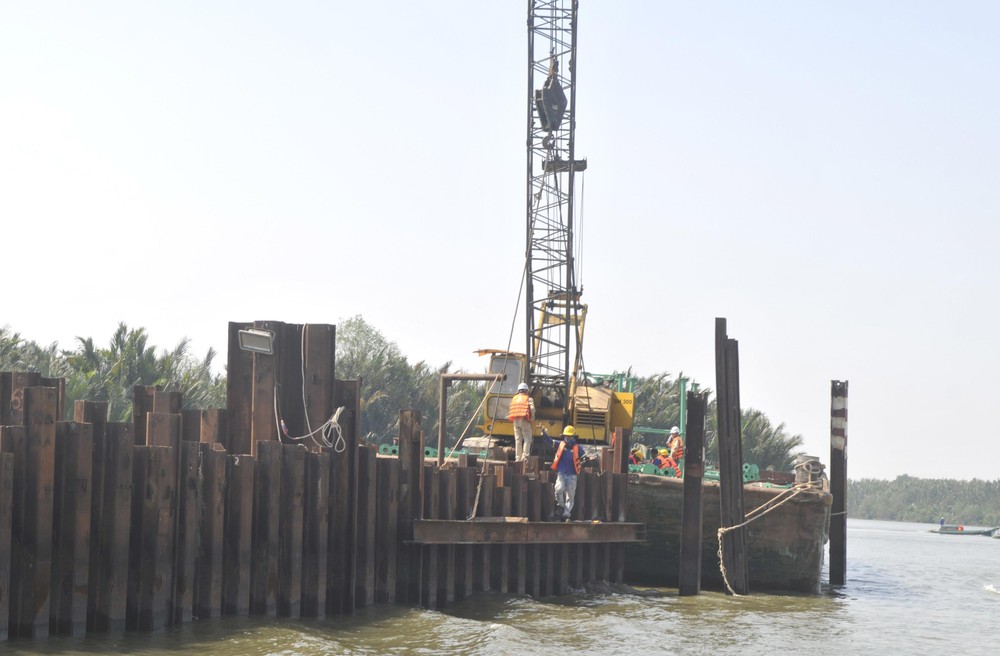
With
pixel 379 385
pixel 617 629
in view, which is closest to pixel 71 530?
pixel 617 629

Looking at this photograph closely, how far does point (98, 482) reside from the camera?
11930mm

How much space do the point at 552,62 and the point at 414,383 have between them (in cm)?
2861

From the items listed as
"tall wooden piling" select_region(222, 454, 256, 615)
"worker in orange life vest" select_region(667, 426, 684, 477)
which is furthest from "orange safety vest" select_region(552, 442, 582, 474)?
"tall wooden piling" select_region(222, 454, 256, 615)

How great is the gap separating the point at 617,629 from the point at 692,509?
4363 mm

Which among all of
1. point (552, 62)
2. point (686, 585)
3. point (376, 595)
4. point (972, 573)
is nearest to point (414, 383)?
point (552, 62)

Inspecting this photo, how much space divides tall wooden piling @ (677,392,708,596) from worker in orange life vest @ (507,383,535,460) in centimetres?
372

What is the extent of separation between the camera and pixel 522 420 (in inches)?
911

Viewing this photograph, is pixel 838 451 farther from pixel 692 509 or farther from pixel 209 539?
pixel 209 539

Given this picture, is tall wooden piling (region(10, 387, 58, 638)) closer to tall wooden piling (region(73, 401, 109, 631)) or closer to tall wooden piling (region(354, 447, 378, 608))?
tall wooden piling (region(73, 401, 109, 631))

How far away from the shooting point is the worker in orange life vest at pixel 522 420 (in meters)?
23.1

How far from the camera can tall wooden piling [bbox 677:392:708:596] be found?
2022 cm

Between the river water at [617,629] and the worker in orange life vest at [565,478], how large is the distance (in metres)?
1.35

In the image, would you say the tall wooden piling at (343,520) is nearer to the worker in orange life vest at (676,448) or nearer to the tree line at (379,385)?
the worker in orange life vest at (676,448)

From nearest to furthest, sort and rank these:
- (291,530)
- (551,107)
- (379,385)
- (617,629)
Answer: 1. (291,530)
2. (617,629)
3. (551,107)
4. (379,385)
